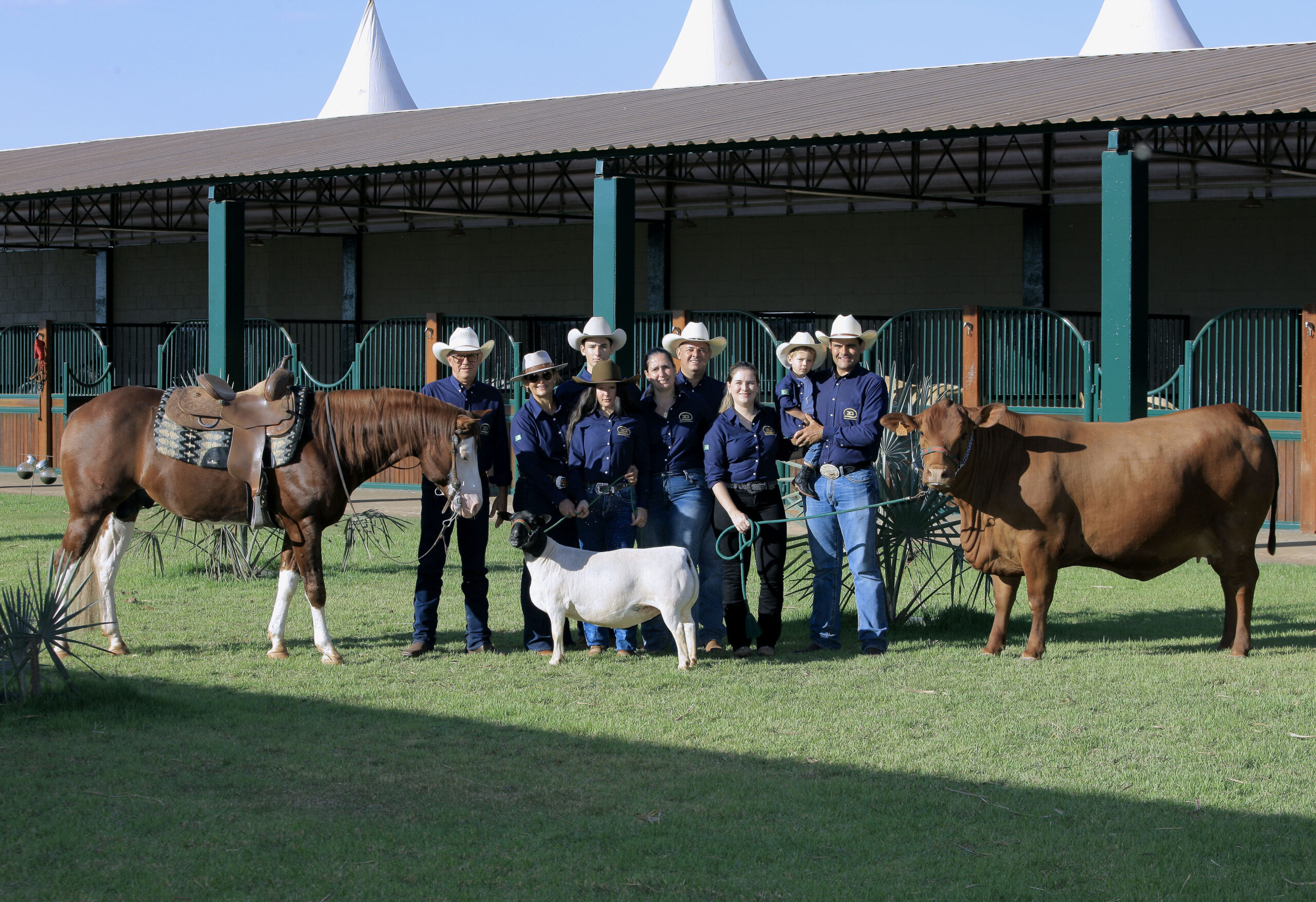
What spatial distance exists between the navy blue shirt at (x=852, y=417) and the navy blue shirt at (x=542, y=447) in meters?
1.31

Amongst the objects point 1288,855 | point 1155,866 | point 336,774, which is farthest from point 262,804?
point 1288,855

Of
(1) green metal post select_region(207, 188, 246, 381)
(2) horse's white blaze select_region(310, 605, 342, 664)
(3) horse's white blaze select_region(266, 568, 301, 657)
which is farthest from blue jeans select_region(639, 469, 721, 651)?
(1) green metal post select_region(207, 188, 246, 381)

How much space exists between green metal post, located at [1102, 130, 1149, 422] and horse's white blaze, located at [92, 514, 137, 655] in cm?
746

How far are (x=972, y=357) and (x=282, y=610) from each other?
829 cm

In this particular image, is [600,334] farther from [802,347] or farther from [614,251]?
[614,251]

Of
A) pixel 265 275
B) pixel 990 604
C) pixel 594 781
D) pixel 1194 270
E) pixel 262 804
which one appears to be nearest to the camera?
pixel 262 804

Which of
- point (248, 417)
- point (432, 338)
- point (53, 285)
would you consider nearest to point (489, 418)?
point (248, 417)

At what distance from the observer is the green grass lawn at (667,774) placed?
13.2 feet

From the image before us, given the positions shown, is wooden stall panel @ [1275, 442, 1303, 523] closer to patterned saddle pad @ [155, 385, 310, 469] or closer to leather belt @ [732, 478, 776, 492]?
leather belt @ [732, 478, 776, 492]

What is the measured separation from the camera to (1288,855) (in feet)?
13.7

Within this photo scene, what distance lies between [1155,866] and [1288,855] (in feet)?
1.41

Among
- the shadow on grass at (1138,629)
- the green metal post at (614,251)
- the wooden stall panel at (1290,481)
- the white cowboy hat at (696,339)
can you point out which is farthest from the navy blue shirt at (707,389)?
the wooden stall panel at (1290,481)

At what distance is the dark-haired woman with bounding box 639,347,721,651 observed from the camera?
712 cm

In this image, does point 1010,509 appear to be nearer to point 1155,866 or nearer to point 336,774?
point 1155,866
